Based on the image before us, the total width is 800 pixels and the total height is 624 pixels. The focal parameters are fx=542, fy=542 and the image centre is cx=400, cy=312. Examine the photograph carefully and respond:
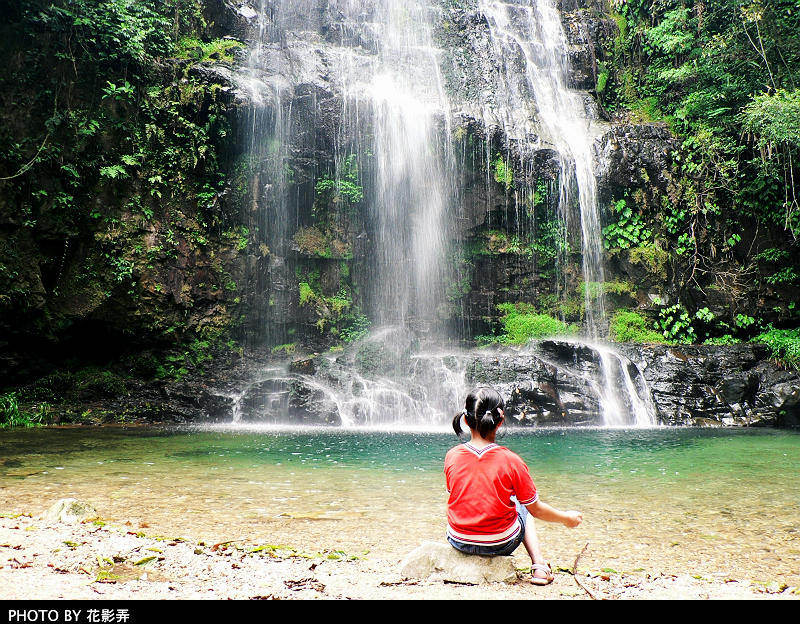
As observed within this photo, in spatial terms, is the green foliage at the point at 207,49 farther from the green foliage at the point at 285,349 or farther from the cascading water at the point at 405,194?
the green foliage at the point at 285,349

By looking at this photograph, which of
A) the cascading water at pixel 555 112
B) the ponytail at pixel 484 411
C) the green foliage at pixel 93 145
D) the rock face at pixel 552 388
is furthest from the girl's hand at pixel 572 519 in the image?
the green foliage at pixel 93 145

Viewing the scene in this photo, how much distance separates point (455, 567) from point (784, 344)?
45.4 ft

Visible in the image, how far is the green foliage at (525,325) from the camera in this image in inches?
590

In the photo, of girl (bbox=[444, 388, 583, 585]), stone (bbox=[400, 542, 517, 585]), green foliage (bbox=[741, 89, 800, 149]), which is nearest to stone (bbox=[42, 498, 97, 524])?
stone (bbox=[400, 542, 517, 585])

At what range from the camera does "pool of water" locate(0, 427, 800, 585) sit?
349cm

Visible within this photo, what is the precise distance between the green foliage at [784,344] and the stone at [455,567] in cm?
1308

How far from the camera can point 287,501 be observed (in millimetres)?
4641

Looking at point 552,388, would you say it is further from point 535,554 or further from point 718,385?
point 535,554

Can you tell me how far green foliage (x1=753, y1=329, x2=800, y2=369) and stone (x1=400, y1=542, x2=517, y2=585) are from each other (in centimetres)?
1308

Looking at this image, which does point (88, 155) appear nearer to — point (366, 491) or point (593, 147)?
point (366, 491)

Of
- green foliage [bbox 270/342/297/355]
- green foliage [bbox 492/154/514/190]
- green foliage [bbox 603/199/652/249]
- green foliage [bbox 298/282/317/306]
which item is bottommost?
green foliage [bbox 270/342/297/355]

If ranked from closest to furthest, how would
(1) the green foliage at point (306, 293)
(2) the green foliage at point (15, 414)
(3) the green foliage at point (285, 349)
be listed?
(2) the green foliage at point (15, 414)
(3) the green foliage at point (285, 349)
(1) the green foliage at point (306, 293)

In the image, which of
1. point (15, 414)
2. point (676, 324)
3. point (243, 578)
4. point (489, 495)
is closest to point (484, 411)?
point (489, 495)

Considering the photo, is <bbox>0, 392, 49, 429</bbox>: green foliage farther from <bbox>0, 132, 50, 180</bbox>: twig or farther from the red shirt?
the red shirt
